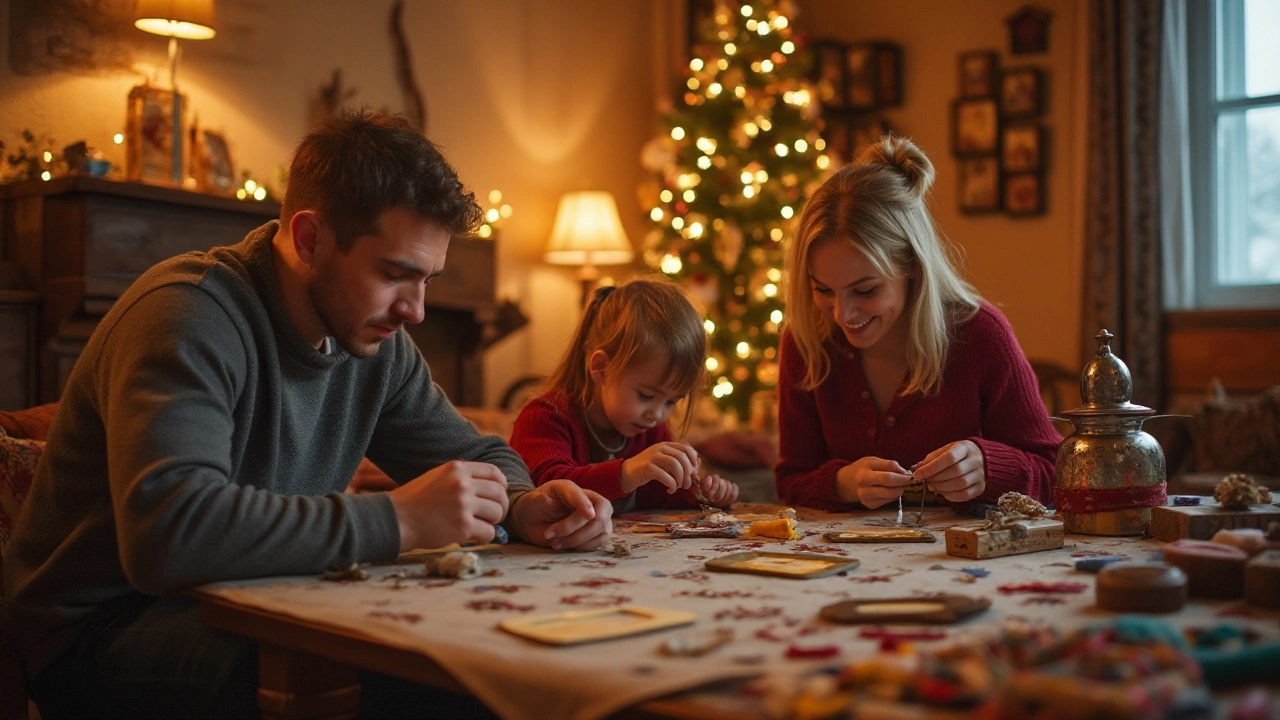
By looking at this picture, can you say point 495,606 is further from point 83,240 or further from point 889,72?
point 889,72

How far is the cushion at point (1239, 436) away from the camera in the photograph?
4219 mm

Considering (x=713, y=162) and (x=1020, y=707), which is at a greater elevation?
(x=713, y=162)

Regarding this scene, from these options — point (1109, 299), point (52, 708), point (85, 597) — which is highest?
point (1109, 299)

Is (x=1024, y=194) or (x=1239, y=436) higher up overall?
(x=1024, y=194)

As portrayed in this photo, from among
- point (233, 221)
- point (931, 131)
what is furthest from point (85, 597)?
point (931, 131)

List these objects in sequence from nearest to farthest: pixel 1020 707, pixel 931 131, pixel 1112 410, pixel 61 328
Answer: pixel 1020 707
pixel 1112 410
pixel 61 328
pixel 931 131

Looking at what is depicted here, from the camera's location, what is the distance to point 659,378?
2.20 meters

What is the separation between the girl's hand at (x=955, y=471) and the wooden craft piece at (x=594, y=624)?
80 centimetres

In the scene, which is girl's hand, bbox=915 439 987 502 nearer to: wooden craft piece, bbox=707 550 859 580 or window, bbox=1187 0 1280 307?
wooden craft piece, bbox=707 550 859 580

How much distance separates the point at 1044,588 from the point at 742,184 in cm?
452

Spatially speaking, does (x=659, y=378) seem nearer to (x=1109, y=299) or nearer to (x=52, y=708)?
(x=52, y=708)

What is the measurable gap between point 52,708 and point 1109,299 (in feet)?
16.0

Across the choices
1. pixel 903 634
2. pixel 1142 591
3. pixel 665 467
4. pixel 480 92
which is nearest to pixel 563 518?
pixel 665 467

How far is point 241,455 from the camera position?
1.64 meters
